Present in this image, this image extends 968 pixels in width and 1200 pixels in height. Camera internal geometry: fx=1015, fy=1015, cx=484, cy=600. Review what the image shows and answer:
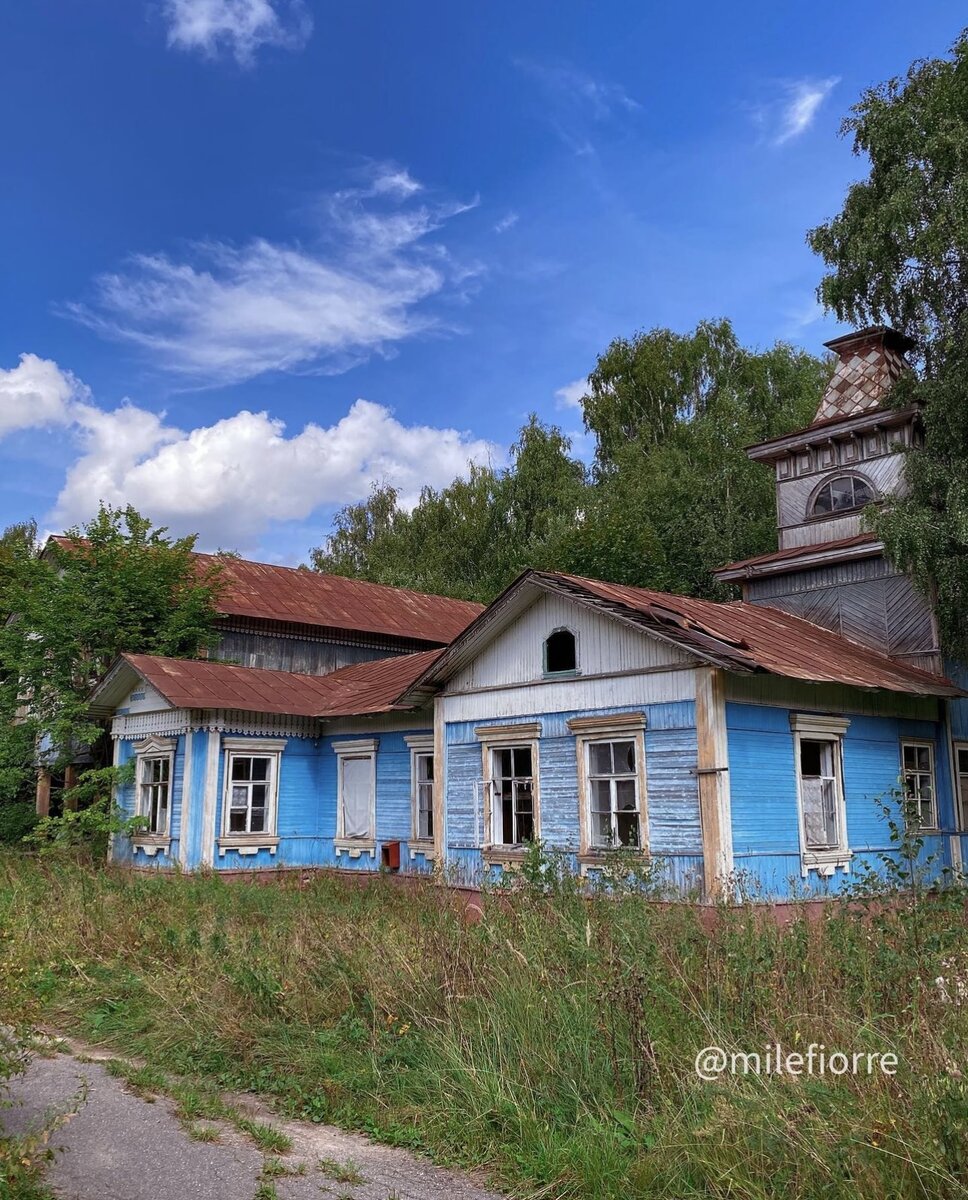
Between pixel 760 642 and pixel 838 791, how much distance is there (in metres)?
2.16

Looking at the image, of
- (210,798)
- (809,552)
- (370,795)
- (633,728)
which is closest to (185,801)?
(210,798)

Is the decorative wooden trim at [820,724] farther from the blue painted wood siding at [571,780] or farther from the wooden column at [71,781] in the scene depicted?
the wooden column at [71,781]

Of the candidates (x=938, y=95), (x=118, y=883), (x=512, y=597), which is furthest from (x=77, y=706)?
(x=938, y=95)

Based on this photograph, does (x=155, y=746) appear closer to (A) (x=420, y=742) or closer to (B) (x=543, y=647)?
(A) (x=420, y=742)

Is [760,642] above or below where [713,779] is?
above

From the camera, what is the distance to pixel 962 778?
15.8 meters

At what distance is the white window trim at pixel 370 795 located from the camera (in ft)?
55.9

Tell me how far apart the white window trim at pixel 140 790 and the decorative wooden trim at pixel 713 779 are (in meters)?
9.33

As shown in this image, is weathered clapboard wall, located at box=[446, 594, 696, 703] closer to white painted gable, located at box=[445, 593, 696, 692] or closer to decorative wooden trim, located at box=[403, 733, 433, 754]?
white painted gable, located at box=[445, 593, 696, 692]

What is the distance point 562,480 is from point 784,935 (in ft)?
108

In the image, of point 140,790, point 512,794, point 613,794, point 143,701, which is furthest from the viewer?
point 143,701

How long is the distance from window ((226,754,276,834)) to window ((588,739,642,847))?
21.8 ft

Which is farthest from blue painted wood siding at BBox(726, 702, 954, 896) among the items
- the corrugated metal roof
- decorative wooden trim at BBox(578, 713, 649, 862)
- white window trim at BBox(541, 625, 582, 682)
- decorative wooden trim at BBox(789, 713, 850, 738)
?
the corrugated metal roof

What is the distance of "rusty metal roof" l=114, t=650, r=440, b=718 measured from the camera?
16.4 meters
